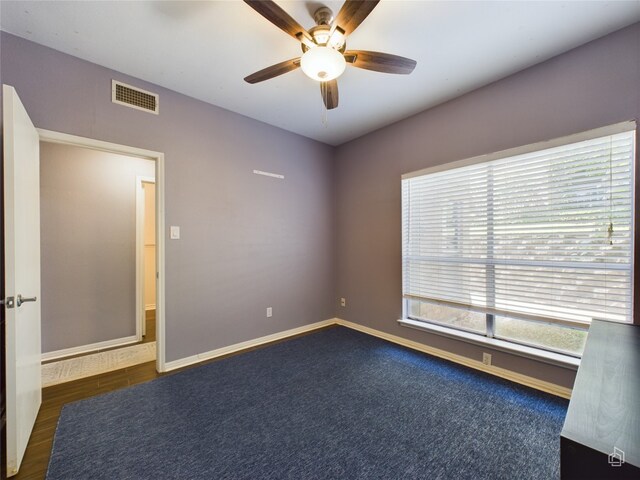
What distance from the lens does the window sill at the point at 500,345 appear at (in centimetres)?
215

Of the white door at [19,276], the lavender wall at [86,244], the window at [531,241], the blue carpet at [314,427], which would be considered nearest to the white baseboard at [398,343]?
the blue carpet at [314,427]

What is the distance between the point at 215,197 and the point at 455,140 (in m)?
2.63

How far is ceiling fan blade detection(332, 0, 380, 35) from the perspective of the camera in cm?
137

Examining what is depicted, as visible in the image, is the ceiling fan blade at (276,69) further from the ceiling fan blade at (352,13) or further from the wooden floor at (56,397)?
the wooden floor at (56,397)

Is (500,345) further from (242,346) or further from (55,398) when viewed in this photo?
(55,398)

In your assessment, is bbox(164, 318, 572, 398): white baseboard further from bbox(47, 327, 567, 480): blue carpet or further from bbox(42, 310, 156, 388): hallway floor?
bbox(42, 310, 156, 388): hallway floor

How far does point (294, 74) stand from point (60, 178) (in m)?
2.81

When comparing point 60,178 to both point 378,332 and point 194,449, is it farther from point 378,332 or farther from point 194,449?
point 378,332

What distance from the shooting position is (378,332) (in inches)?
140

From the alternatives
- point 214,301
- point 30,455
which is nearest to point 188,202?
point 214,301

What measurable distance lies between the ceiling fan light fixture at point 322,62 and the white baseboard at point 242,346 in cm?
284

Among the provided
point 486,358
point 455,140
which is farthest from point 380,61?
point 486,358

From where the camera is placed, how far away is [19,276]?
158cm

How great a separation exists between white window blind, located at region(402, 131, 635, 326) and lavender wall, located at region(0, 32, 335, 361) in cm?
155
